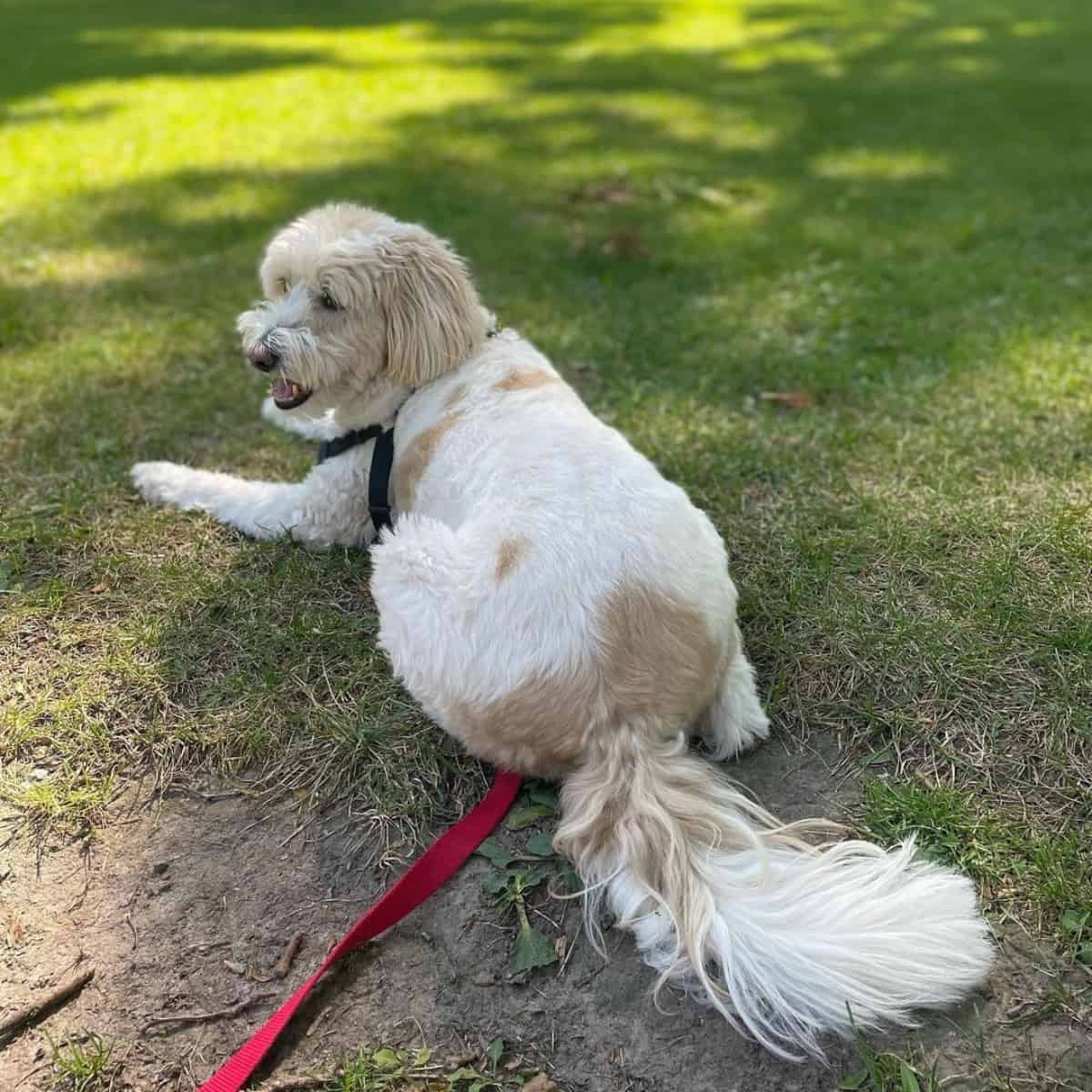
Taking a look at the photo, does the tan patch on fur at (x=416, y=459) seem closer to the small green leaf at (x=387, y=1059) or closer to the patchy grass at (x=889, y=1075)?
the small green leaf at (x=387, y=1059)

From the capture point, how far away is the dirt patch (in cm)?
216

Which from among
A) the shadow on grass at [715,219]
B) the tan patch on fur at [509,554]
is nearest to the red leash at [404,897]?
the tan patch on fur at [509,554]

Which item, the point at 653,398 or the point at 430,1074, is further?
the point at 653,398

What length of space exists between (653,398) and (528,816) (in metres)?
2.73

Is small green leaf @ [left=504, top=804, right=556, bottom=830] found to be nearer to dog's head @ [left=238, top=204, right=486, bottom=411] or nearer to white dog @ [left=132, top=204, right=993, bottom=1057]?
white dog @ [left=132, top=204, right=993, bottom=1057]

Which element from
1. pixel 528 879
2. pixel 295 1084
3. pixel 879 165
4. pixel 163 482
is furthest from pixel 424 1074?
pixel 879 165

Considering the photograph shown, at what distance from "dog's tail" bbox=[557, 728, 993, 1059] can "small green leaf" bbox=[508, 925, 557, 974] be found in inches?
4.8

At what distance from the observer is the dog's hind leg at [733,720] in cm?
284

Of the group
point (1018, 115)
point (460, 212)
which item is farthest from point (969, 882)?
point (1018, 115)

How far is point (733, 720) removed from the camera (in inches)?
112

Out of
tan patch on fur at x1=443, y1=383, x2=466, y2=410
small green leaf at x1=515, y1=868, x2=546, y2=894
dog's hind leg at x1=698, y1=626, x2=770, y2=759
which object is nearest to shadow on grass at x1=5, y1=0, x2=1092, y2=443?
tan patch on fur at x1=443, y1=383, x2=466, y2=410

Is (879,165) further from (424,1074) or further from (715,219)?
(424,1074)

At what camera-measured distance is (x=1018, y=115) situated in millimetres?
9750

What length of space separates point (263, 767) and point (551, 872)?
3.04ft
